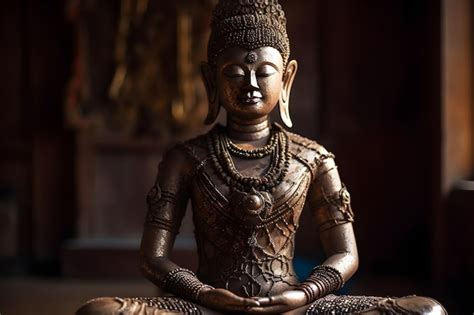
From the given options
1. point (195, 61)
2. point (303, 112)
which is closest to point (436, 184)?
point (303, 112)

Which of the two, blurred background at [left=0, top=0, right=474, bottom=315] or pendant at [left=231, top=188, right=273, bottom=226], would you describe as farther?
blurred background at [left=0, top=0, right=474, bottom=315]

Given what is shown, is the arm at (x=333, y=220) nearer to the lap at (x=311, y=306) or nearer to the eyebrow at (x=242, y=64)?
the lap at (x=311, y=306)

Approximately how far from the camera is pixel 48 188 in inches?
241

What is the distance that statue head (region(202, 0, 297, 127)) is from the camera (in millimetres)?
2518

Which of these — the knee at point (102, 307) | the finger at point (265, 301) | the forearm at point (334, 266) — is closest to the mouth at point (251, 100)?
the forearm at point (334, 266)

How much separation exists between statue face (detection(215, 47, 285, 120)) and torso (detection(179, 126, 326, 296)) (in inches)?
7.2

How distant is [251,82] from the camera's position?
2.50m

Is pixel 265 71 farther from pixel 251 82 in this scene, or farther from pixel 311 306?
pixel 311 306

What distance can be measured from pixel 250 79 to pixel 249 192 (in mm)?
356

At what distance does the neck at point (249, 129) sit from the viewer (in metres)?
2.62

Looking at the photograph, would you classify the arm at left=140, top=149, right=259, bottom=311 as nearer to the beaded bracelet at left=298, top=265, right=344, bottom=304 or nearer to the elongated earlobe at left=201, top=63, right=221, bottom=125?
the elongated earlobe at left=201, top=63, right=221, bottom=125

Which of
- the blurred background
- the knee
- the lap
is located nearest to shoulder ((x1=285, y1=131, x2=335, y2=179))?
the lap

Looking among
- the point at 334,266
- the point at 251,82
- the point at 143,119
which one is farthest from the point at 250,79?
the point at 143,119

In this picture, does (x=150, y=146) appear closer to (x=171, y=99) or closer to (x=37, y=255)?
(x=171, y=99)
